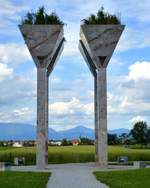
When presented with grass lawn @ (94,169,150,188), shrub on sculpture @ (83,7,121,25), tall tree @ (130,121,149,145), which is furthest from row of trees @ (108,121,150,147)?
grass lawn @ (94,169,150,188)

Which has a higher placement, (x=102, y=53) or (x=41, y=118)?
(x=102, y=53)

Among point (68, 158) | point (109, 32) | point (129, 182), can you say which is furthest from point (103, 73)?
point (129, 182)

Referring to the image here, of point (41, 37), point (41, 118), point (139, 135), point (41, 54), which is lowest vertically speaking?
point (41, 118)

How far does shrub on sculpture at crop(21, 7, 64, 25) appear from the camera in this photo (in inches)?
1666

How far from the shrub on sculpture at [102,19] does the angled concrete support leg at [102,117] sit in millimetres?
3575

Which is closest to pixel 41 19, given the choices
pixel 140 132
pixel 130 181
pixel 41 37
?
pixel 41 37

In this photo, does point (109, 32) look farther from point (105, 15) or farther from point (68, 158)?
point (68, 158)

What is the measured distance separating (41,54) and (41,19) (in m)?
2.94

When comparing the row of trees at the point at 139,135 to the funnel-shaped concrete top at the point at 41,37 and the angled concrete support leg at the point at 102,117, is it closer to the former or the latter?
the angled concrete support leg at the point at 102,117

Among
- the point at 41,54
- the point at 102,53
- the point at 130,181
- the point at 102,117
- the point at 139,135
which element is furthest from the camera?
the point at 139,135

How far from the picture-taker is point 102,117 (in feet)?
135

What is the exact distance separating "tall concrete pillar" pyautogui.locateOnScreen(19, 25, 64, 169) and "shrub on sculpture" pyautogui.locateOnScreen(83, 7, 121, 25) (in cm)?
294

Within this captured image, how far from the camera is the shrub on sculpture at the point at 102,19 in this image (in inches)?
1684

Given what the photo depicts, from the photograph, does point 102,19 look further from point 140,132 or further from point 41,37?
point 140,132
